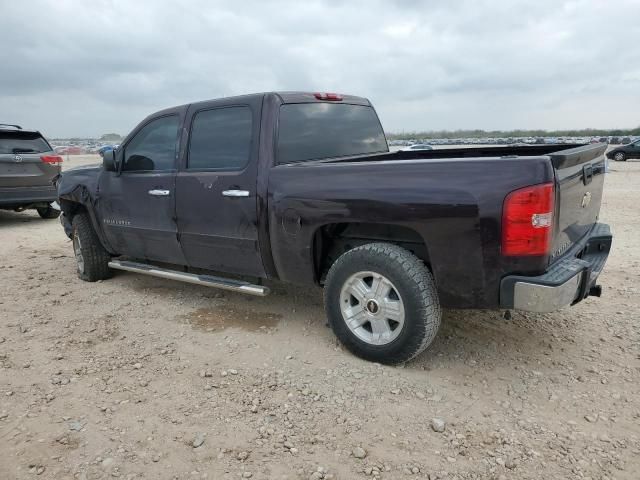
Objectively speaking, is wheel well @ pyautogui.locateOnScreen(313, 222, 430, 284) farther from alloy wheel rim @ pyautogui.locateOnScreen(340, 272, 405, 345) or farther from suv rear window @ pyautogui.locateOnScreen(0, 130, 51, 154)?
suv rear window @ pyautogui.locateOnScreen(0, 130, 51, 154)

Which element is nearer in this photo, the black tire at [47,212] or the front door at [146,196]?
the front door at [146,196]

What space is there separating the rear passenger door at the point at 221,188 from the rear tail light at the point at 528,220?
1.84 meters

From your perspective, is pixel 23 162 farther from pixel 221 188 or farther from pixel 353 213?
pixel 353 213

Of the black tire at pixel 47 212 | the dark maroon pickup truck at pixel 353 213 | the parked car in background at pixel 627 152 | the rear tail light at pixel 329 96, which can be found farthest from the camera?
the parked car in background at pixel 627 152

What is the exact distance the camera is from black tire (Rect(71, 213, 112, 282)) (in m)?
5.46

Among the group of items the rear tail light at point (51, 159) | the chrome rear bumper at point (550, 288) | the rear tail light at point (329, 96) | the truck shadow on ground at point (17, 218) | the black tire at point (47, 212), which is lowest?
the truck shadow on ground at point (17, 218)

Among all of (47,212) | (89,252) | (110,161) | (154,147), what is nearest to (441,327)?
(154,147)

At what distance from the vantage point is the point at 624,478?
2330mm

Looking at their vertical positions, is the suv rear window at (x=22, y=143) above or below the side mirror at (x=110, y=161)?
above

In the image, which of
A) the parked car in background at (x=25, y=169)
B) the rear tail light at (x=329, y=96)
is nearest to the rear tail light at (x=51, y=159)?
the parked car in background at (x=25, y=169)

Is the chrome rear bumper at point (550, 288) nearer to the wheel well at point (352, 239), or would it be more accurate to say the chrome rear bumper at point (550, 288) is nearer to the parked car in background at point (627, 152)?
the wheel well at point (352, 239)

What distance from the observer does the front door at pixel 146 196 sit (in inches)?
177

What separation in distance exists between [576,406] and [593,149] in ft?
5.71

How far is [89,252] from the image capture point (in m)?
5.45
